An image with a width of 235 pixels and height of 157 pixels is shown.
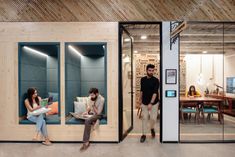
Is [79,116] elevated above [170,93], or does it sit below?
below

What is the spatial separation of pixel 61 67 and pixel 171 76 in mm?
2367

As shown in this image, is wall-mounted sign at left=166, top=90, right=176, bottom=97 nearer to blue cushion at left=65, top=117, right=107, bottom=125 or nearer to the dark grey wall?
blue cushion at left=65, top=117, right=107, bottom=125

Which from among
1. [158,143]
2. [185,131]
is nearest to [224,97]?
[185,131]

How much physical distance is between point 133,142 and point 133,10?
2863mm

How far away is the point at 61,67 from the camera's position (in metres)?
4.47

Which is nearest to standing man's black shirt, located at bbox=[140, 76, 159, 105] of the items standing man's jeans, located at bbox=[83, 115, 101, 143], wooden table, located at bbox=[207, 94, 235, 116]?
standing man's jeans, located at bbox=[83, 115, 101, 143]

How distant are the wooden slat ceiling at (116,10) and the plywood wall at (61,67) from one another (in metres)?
0.20

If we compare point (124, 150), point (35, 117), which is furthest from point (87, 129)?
Answer: point (35, 117)

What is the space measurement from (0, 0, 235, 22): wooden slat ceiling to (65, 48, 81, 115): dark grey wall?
0.89 m

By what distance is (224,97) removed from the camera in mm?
5867

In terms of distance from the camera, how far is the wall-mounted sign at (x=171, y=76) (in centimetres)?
446

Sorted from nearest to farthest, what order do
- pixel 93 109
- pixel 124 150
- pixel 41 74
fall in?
pixel 124 150 → pixel 93 109 → pixel 41 74

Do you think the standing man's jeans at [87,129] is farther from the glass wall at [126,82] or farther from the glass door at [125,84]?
the glass wall at [126,82]

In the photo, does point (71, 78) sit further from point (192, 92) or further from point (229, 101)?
point (229, 101)
